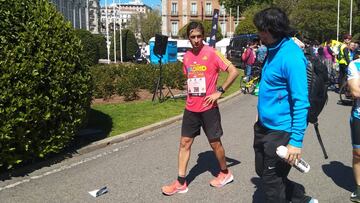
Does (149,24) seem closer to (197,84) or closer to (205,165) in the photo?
(205,165)

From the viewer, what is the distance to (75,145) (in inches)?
291

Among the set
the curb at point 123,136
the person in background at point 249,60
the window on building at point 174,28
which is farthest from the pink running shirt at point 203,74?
the window on building at point 174,28

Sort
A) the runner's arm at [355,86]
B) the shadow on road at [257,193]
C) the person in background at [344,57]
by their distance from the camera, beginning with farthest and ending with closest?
the person in background at [344,57] → the shadow on road at [257,193] → the runner's arm at [355,86]

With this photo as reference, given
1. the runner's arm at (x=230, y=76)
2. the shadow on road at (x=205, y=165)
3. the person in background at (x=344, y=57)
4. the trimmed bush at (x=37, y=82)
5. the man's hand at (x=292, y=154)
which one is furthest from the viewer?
the person in background at (x=344, y=57)

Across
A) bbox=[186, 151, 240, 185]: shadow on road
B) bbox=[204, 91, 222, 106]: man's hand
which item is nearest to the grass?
bbox=[186, 151, 240, 185]: shadow on road

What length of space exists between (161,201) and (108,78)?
9.80 metres

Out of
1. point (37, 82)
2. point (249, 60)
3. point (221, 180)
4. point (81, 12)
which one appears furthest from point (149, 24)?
point (221, 180)

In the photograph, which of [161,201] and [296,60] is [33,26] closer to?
[161,201]

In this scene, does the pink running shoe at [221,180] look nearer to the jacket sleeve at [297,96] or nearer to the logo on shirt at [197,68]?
the logo on shirt at [197,68]

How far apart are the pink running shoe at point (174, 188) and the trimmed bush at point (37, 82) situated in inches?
76.5

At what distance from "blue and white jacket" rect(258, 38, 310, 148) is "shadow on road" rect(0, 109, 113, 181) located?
3.63m

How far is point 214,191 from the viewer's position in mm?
5219

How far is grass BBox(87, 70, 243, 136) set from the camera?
917 cm

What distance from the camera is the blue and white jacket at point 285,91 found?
335 cm
